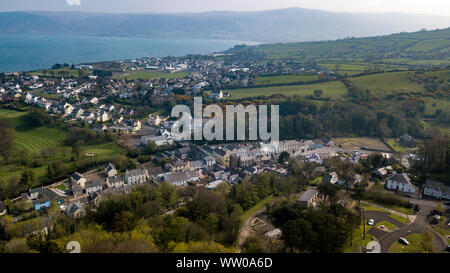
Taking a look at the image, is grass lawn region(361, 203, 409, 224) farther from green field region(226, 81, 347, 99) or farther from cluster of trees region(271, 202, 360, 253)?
green field region(226, 81, 347, 99)

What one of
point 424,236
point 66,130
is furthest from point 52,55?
point 424,236

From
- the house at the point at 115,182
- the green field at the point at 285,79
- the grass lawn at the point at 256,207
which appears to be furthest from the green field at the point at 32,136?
the green field at the point at 285,79

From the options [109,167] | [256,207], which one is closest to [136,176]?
[109,167]

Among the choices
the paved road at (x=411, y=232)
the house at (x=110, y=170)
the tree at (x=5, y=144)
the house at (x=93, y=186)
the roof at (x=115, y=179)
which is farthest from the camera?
the tree at (x=5, y=144)

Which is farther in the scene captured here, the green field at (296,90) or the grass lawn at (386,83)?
the green field at (296,90)

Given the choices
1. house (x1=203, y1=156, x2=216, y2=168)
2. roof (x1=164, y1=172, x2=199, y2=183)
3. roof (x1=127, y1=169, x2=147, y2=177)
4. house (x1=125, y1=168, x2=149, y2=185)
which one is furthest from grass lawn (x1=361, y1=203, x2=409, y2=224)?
roof (x1=127, y1=169, x2=147, y2=177)

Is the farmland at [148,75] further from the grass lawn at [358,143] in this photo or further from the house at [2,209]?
the house at [2,209]
